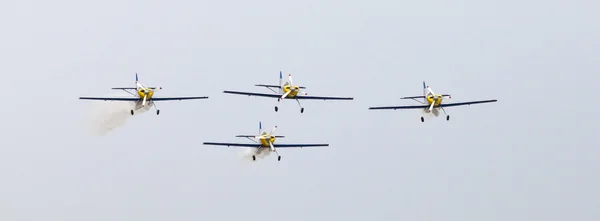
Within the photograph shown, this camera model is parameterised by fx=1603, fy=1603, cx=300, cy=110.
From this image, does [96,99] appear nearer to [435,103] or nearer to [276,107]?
[276,107]

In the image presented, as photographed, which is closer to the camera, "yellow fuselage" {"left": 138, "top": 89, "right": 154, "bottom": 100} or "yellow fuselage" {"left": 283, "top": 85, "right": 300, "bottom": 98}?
"yellow fuselage" {"left": 283, "top": 85, "right": 300, "bottom": 98}

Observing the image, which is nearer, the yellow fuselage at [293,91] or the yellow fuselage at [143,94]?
the yellow fuselage at [293,91]

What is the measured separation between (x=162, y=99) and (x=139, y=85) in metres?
3.30

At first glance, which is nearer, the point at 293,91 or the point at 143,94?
the point at 293,91

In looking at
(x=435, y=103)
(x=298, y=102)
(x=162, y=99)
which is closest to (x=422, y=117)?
(x=435, y=103)

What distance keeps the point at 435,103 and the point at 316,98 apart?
14822 mm

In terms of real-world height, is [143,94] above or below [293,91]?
below

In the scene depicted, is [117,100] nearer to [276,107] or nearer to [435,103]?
[276,107]

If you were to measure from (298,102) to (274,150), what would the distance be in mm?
7539

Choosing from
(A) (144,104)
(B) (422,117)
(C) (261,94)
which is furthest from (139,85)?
(B) (422,117)

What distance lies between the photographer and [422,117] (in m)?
198

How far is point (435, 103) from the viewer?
655ft

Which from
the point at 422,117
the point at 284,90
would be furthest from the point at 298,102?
the point at 422,117

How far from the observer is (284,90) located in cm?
19462
